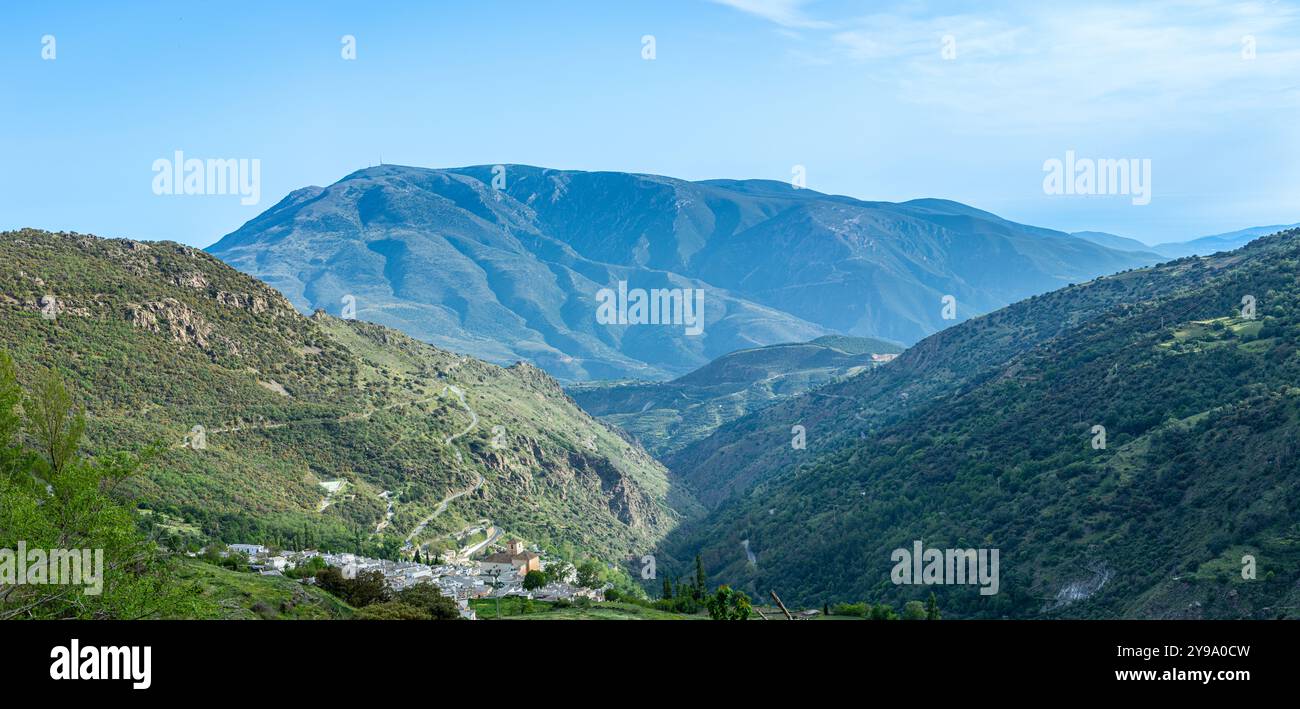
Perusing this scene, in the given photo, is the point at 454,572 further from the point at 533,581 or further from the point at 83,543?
the point at 83,543

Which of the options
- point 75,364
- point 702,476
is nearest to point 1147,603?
point 75,364

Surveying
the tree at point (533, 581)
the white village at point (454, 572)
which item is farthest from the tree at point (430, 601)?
the tree at point (533, 581)

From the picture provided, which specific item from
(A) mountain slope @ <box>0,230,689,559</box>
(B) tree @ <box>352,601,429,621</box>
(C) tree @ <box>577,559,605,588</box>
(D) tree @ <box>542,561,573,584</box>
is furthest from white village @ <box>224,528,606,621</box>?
(A) mountain slope @ <box>0,230,689,559</box>

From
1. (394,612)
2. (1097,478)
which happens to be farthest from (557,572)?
(1097,478)

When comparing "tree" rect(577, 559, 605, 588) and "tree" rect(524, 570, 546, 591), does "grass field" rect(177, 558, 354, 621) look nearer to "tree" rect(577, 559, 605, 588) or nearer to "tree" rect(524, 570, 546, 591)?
"tree" rect(524, 570, 546, 591)
